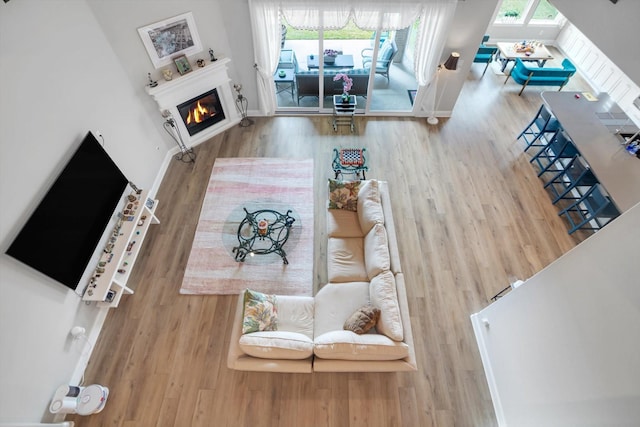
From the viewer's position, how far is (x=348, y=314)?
11.5 feet

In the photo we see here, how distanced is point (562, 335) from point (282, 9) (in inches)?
213

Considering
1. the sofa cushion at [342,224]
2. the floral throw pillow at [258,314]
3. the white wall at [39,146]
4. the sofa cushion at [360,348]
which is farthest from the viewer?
the sofa cushion at [342,224]

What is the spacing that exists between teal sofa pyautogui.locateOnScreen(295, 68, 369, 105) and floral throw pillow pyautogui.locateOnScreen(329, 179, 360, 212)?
2748 millimetres

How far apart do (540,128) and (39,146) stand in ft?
23.7

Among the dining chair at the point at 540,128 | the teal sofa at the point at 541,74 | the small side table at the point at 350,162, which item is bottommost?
the small side table at the point at 350,162

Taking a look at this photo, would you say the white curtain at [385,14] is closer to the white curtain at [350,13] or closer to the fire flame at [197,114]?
the white curtain at [350,13]

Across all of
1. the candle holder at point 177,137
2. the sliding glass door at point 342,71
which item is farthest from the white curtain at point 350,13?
the candle holder at point 177,137

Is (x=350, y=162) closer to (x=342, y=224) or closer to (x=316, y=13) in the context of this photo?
(x=342, y=224)

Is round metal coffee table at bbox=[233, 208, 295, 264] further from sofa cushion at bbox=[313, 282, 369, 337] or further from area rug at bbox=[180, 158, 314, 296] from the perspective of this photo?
A: sofa cushion at bbox=[313, 282, 369, 337]

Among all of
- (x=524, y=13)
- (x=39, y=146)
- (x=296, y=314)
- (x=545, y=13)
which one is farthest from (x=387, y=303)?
(x=545, y=13)

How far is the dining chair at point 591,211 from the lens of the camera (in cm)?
435

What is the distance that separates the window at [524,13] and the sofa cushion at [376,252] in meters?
7.62

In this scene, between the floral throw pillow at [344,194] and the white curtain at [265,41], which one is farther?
the white curtain at [265,41]

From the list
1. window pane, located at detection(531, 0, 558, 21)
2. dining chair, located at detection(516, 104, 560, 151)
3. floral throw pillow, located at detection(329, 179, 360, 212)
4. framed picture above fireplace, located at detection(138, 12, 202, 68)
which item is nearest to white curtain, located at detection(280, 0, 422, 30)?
framed picture above fireplace, located at detection(138, 12, 202, 68)
